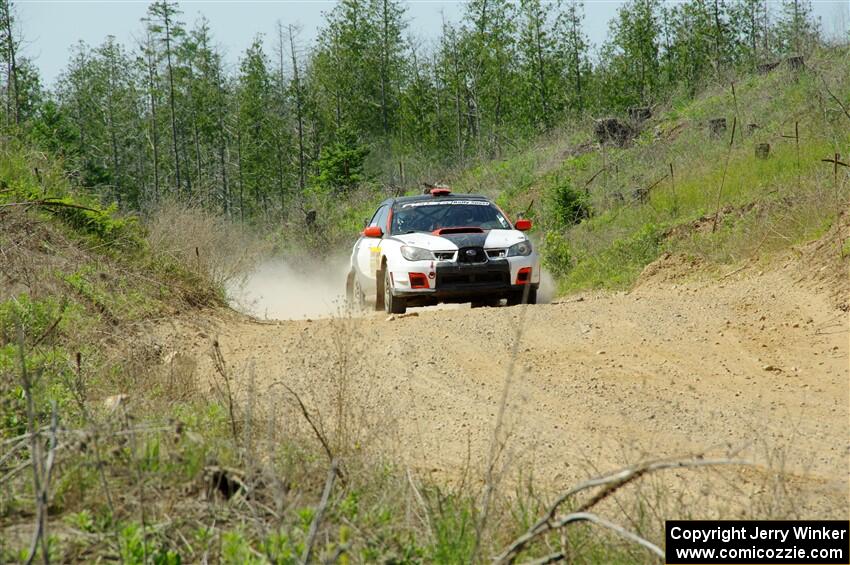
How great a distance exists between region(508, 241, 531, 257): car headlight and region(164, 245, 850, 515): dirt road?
1.33 meters

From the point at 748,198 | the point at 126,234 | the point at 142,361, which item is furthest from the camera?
the point at 748,198

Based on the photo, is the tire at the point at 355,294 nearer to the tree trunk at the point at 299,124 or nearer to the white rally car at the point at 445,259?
the white rally car at the point at 445,259

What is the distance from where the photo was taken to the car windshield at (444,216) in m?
14.0

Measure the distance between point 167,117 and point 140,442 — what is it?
7061 cm

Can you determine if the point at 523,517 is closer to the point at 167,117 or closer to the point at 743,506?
the point at 743,506

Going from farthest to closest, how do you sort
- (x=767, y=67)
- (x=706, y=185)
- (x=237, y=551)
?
(x=767, y=67)
(x=706, y=185)
(x=237, y=551)

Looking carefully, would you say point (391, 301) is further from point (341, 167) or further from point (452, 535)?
point (341, 167)

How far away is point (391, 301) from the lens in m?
13.2

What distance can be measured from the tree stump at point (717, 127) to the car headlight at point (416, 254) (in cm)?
1658

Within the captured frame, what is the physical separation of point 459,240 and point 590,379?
457 cm

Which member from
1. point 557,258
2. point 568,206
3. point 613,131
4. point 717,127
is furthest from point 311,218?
point 557,258

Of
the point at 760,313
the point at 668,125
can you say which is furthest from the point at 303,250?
the point at 760,313

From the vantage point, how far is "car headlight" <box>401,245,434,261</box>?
42.2 feet

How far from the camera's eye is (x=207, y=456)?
16.6 feet
